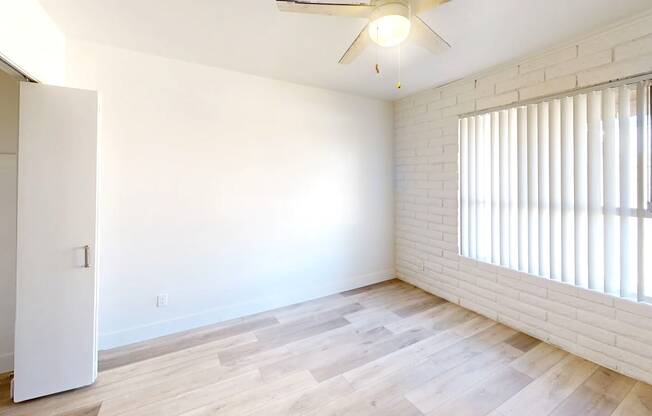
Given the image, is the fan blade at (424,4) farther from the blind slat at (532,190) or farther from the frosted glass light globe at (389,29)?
the blind slat at (532,190)

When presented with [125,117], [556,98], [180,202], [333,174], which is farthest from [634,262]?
[125,117]

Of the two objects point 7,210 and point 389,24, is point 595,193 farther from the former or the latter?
point 7,210

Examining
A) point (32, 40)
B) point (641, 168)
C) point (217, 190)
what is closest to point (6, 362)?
point (217, 190)

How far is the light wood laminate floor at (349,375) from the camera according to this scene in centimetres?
171

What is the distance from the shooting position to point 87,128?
1850 mm

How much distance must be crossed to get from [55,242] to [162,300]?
1.00m

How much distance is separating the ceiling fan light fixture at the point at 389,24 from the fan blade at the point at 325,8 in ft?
0.22

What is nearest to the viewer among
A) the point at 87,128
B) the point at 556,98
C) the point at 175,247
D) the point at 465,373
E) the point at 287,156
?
the point at 87,128

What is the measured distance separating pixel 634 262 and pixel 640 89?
1213 millimetres

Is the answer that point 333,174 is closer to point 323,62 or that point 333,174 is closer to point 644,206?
point 323,62

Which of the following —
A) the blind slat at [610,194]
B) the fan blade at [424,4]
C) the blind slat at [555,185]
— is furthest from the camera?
the blind slat at [555,185]

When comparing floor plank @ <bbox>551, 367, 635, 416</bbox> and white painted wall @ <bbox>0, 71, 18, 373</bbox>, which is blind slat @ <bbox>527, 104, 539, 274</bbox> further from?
white painted wall @ <bbox>0, 71, 18, 373</bbox>

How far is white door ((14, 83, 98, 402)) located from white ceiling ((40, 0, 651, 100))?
621 mm

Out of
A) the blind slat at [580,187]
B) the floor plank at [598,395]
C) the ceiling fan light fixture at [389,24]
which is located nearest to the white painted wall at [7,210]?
the ceiling fan light fixture at [389,24]
